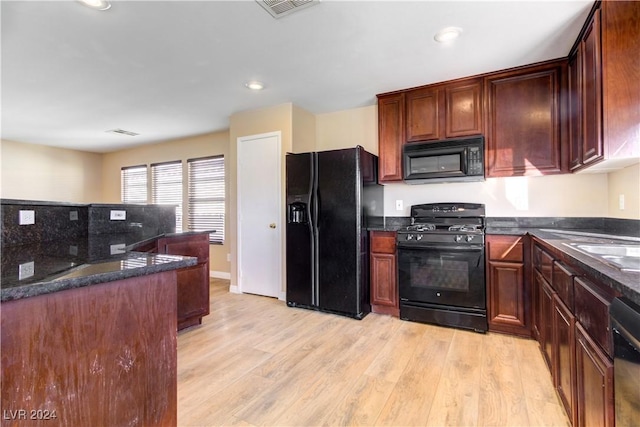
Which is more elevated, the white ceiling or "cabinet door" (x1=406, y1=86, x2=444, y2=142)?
the white ceiling

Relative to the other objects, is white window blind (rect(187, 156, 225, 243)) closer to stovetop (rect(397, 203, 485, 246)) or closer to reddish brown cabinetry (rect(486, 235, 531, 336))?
stovetop (rect(397, 203, 485, 246))

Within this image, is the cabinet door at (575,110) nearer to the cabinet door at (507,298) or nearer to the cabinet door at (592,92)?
the cabinet door at (592,92)

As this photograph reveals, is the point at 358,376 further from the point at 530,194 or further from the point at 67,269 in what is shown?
the point at 530,194

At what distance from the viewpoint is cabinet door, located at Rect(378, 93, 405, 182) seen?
3.35 meters

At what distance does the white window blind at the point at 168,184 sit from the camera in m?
5.71

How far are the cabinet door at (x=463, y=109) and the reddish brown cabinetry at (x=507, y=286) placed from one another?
1.07 m

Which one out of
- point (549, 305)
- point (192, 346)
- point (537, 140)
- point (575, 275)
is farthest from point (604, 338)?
point (192, 346)

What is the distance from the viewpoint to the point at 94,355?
0.98 metres

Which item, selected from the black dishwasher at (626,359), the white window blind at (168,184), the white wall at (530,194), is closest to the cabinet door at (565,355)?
the black dishwasher at (626,359)

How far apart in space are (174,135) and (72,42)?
3054 millimetres

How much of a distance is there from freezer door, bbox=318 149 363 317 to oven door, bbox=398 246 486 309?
467 mm

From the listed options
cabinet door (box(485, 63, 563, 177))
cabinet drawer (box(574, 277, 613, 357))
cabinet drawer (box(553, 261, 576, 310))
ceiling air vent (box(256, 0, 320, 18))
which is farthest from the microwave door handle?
ceiling air vent (box(256, 0, 320, 18))

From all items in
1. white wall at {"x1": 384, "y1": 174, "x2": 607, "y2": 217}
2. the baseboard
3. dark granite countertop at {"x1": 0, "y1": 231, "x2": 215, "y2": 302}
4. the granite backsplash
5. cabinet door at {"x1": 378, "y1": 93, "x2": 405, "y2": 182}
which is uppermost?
cabinet door at {"x1": 378, "y1": 93, "x2": 405, "y2": 182}

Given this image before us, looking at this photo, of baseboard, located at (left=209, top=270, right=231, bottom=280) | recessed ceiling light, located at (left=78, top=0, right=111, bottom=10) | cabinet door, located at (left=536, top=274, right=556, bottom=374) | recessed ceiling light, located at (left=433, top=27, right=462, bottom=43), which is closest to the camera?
cabinet door, located at (left=536, top=274, right=556, bottom=374)
